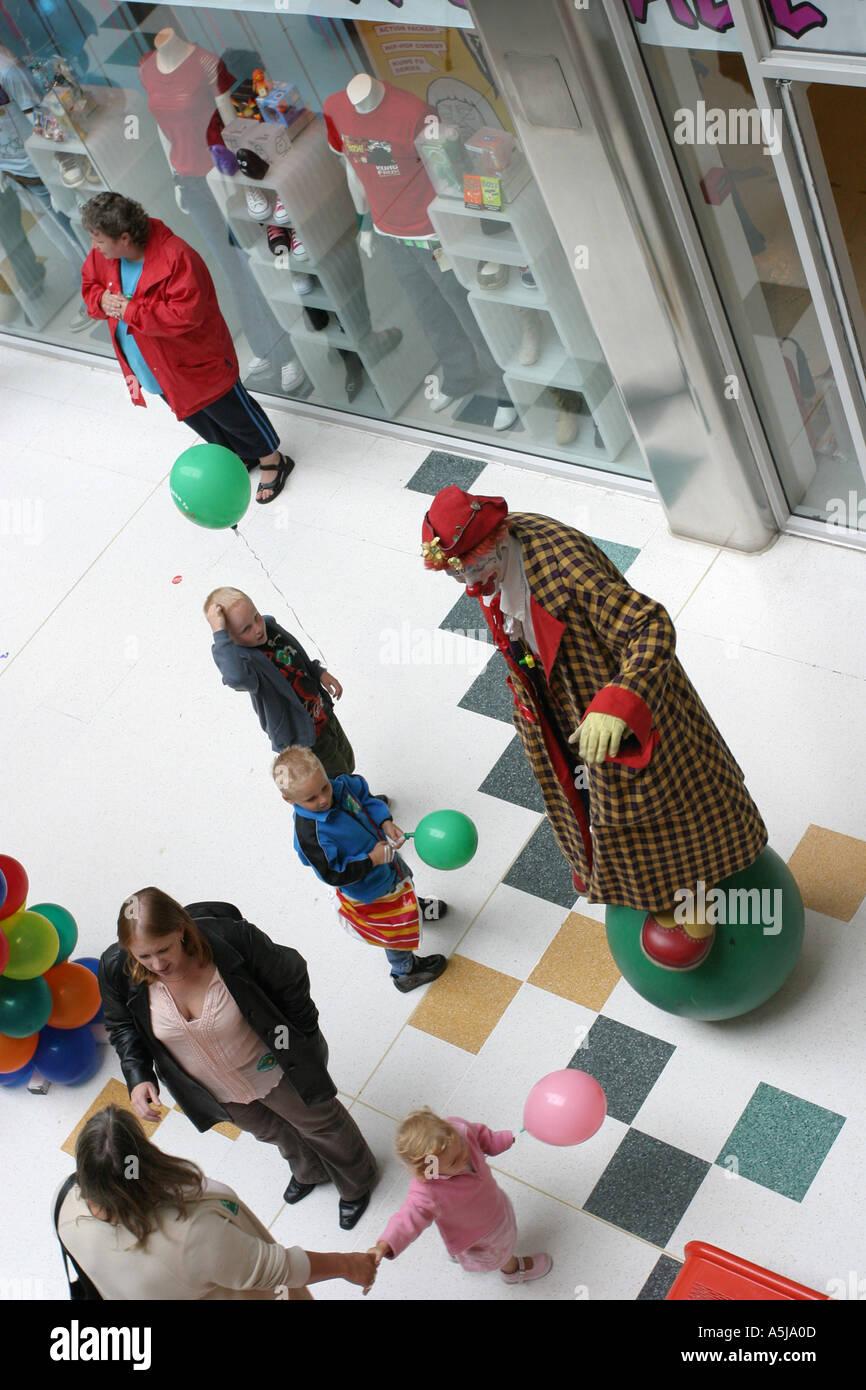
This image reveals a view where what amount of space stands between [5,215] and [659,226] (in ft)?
11.3

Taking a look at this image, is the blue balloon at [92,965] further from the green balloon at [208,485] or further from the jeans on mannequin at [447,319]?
the jeans on mannequin at [447,319]

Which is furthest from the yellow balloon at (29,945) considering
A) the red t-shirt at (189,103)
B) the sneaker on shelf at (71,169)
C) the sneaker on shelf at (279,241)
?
the sneaker on shelf at (71,169)

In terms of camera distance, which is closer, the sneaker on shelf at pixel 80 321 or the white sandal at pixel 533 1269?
the white sandal at pixel 533 1269

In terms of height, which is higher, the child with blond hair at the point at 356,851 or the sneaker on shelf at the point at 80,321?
the sneaker on shelf at the point at 80,321

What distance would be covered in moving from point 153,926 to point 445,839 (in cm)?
111

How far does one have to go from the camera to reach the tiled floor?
3.32 metres

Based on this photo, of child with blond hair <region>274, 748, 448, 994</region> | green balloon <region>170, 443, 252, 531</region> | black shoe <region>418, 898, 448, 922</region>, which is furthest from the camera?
green balloon <region>170, 443, 252, 531</region>

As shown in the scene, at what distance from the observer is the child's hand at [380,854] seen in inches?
Answer: 131

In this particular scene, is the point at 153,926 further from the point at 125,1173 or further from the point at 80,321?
the point at 80,321

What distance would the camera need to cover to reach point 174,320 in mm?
4695

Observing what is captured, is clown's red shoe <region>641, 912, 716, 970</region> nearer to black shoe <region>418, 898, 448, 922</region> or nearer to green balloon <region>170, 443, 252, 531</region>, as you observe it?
black shoe <region>418, 898, 448, 922</region>

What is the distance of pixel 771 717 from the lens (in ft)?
13.2

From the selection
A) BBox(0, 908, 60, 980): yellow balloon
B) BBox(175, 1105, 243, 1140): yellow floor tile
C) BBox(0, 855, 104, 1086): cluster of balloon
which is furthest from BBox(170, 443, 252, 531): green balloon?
BBox(175, 1105, 243, 1140): yellow floor tile

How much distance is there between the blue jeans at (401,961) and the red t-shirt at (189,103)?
291 centimetres
